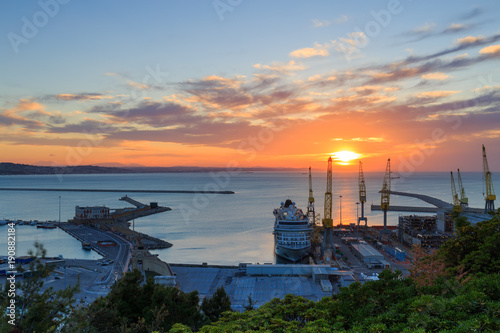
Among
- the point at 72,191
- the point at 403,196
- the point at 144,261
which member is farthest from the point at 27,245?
the point at 403,196

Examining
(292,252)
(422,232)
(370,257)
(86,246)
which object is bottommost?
(86,246)

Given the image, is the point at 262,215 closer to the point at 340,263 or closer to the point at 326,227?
the point at 326,227

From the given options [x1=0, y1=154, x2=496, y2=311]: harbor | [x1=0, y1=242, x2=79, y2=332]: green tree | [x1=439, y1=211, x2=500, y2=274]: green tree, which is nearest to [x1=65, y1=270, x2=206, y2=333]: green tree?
[x1=0, y1=154, x2=496, y2=311]: harbor

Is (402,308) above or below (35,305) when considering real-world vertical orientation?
above

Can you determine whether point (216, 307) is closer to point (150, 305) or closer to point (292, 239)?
point (150, 305)

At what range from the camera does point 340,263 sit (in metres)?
27.0

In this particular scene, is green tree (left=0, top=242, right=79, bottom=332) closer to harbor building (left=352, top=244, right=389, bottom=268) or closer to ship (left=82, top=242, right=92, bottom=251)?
harbor building (left=352, top=244, right=389, bottom=268)

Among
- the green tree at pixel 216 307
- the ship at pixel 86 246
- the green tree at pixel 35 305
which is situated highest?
the green tree at pixel 35 305

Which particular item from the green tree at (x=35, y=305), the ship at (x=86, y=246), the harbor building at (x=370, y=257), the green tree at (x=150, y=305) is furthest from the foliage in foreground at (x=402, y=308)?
the ship at (x=86, y=246)

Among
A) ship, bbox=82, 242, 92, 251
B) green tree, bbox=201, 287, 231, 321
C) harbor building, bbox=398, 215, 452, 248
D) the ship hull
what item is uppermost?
green tree, bbox=201, 287, 231, 321

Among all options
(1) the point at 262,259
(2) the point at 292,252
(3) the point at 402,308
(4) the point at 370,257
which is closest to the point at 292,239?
(2) the point at 292,252

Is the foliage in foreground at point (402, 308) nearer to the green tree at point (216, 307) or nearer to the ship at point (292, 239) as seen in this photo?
the green tree at point (216, 307)

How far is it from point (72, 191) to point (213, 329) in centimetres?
12181

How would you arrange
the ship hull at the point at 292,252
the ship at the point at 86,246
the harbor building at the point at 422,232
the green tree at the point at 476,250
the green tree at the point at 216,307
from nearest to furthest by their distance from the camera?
the green tree at the point at 476,250 → the green tree at the point at 216,307 → the ship hull at the point at 292,252 → the harbor building at the point at 422,232 → the ship at the point at 86,246
